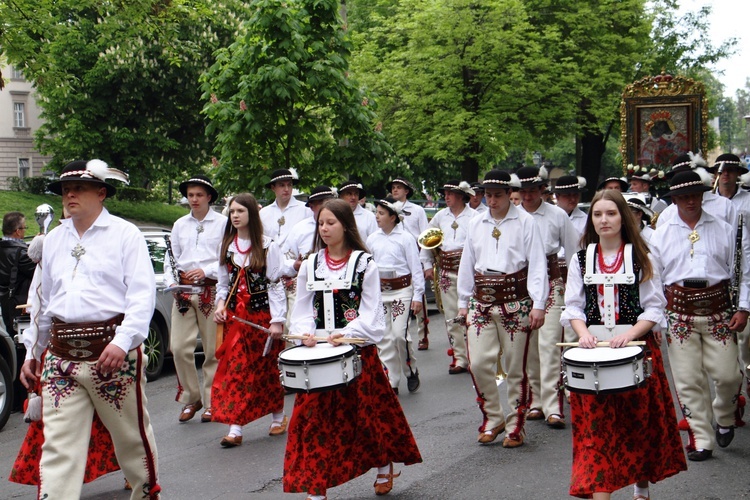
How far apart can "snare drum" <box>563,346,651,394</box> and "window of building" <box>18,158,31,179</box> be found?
5135cm

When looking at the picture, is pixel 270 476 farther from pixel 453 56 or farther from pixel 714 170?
pixel 453 56

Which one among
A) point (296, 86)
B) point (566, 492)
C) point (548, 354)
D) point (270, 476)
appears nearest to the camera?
point (566, 492)

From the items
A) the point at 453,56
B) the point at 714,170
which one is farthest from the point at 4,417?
the point at 453,56

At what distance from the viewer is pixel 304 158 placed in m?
15.1

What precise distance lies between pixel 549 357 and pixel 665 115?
21.7m

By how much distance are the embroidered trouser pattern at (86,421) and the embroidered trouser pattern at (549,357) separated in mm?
4195

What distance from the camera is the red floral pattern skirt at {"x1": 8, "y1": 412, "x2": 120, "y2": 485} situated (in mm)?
5996

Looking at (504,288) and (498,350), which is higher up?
(504,288)

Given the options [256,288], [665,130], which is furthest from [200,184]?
[665,130]

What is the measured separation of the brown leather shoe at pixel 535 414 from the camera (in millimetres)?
9125

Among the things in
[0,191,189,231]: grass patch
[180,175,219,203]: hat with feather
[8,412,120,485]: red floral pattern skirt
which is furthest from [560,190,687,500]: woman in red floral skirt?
[0,191,189,231]: grass patch

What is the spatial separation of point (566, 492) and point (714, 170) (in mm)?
4833

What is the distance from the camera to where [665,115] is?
28953 millimetres

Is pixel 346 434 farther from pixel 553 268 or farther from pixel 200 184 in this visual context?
pixel 200 184
